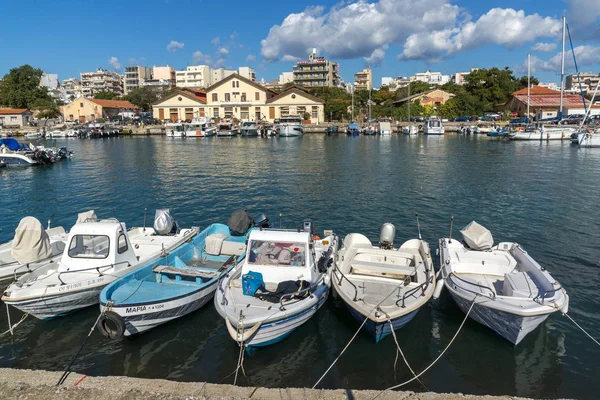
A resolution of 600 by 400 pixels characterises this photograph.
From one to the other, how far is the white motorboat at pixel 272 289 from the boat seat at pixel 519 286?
4429mm

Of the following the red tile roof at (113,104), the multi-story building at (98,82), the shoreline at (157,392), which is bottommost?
the shoreline at (157,392)

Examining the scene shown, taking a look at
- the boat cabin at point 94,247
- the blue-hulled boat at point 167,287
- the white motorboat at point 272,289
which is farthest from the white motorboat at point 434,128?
the boat cabin at point 94,247

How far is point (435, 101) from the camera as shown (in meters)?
99.1

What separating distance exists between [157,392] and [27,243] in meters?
7.50

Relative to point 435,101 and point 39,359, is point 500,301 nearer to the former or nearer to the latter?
point 39,359

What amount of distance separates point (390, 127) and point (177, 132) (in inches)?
1596

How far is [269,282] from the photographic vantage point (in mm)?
10766

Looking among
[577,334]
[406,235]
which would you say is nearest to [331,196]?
[406,235]

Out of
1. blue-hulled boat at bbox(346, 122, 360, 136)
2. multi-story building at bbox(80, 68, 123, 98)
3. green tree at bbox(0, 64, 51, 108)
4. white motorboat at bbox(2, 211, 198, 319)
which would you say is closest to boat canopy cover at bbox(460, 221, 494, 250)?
white motorboat at bbox(2, 211, 198, 319)

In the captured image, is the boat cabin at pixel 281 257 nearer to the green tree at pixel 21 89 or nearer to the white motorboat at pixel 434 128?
the white motorboat at pixel 434 128

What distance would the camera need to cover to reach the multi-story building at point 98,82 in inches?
6442

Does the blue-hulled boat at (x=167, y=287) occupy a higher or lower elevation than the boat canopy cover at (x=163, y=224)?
lower

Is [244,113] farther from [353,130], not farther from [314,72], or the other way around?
[314,72]

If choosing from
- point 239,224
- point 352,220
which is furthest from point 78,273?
point 352,220
